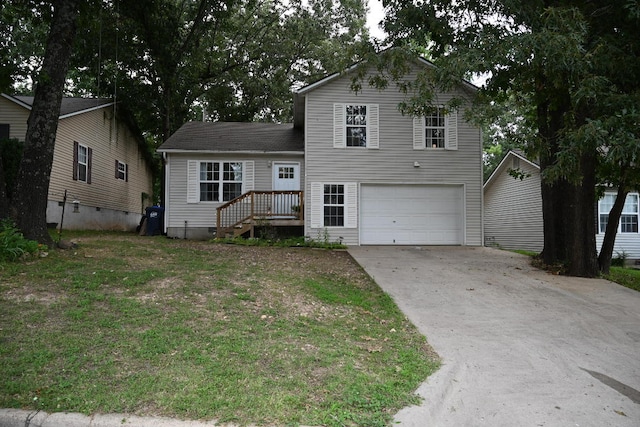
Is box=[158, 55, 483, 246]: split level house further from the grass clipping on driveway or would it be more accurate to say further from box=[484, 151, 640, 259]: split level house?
the grass clipping on driveway

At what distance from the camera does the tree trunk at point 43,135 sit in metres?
8.84

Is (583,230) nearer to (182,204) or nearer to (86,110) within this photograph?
(182,204)

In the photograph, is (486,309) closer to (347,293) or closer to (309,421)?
(347,293)

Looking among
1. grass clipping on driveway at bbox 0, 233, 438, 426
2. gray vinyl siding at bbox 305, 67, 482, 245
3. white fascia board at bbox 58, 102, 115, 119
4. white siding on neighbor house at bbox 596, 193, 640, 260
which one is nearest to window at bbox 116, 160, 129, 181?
white fascia board at bbox 58, 102, 115, 119

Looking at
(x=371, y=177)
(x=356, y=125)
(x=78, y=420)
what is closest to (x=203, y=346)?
(x=78, y=420)

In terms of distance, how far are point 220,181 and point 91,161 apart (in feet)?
20.3

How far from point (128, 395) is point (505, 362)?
12.6ft

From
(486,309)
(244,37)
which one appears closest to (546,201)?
(486,309)

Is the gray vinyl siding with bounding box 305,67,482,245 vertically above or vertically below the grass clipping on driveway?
above

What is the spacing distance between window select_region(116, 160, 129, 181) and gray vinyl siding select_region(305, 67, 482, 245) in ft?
36.0

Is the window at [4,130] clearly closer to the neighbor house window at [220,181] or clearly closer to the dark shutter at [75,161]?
the dark shutter at [75,161]

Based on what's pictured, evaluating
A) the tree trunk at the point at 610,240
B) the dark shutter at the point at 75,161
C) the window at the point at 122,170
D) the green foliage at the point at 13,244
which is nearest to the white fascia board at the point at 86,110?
the dark shutter at the point at 75,161

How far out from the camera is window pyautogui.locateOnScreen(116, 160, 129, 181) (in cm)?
2058

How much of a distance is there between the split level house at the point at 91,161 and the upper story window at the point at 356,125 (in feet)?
28.3
